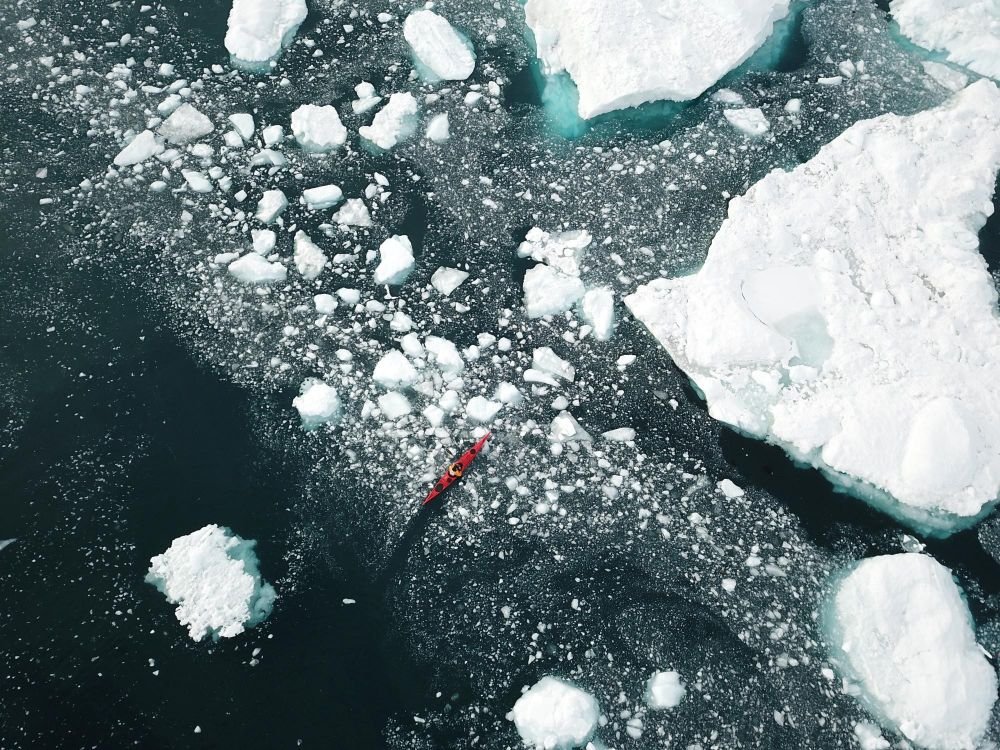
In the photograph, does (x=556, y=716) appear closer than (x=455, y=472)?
Yes

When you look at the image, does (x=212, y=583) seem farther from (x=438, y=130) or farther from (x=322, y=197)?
(x=438, y=130)

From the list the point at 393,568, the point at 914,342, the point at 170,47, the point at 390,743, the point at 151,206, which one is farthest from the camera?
the point at 170,47

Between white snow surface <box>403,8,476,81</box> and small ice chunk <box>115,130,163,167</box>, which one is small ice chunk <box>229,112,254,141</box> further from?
white snow surface <box>403,8,476,81</box>

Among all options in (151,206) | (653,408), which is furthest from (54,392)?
(653,408)

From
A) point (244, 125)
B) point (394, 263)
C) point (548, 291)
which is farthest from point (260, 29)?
point (548, 291)

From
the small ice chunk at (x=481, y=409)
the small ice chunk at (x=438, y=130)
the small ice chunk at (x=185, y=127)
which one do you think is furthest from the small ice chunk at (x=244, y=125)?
the small ice chunk at (x=481, y=409)

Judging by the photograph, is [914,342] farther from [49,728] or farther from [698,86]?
[49,728]

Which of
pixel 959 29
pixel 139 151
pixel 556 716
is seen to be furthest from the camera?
pixel 959 29
